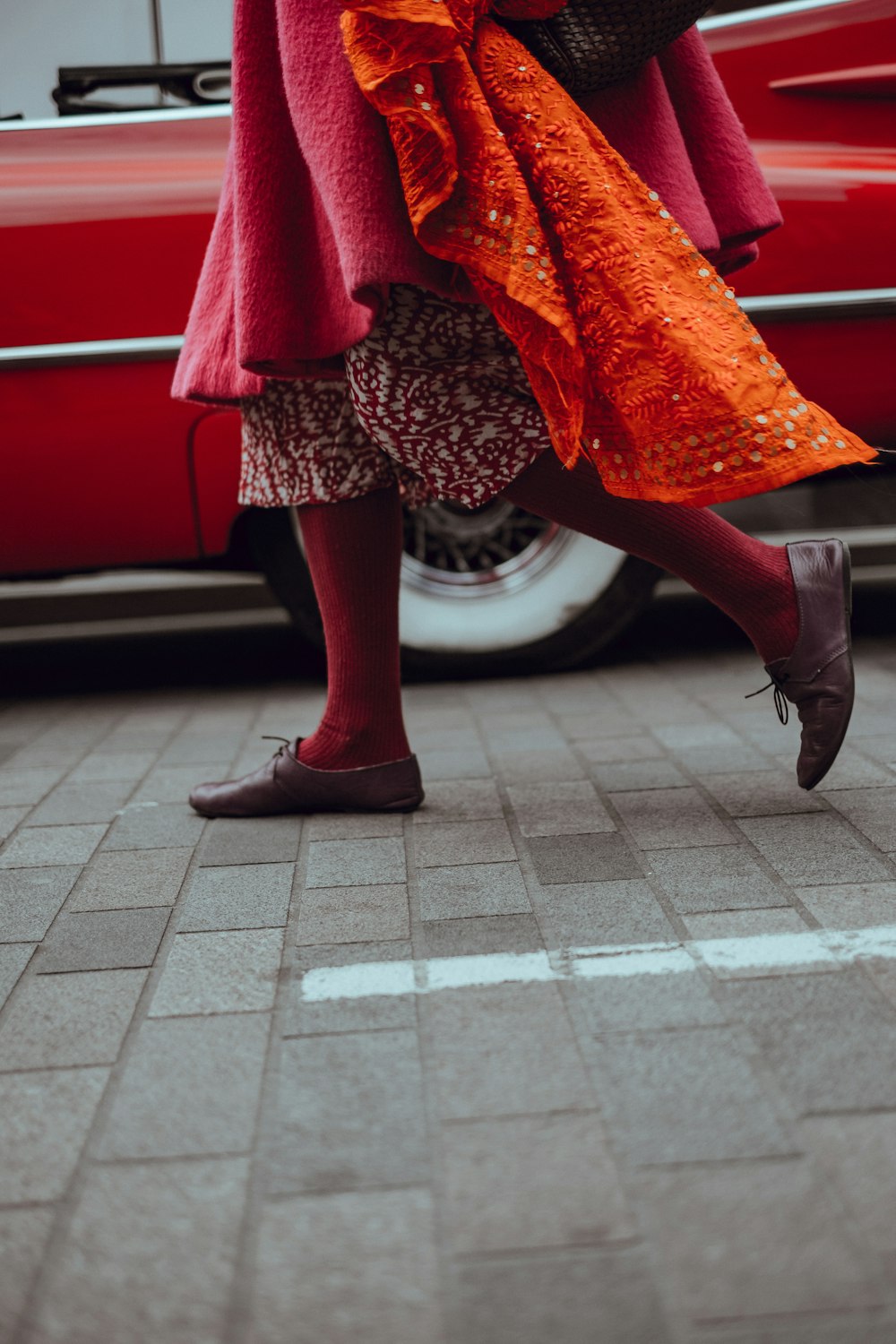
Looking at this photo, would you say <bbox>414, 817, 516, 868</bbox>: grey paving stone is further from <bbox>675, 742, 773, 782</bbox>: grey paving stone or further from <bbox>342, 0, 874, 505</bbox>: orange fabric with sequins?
<bbox>342, 0, 874, 505</bbox>: orange fabric with sequins

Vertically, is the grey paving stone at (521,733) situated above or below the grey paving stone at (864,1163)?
below

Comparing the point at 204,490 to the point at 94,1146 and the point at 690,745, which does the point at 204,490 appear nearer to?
the point at 690,745

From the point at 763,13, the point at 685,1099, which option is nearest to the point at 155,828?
the point at 685,1099

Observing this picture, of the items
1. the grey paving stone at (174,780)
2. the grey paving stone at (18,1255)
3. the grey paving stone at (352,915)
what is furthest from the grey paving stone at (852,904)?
the grey paving stone at (174,780)

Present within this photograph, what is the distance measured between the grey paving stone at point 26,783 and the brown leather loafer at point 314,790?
1.42 ft

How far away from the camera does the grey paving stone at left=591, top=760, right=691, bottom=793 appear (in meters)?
2.31

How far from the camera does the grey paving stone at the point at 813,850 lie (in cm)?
177

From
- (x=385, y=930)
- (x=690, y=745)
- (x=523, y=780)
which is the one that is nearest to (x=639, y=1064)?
(x=385, y=930)

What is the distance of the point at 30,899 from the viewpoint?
6.19ft

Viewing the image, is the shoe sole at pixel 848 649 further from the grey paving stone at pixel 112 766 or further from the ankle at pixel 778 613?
the grey paving stone at pixel 112 766

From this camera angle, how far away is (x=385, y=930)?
1.67 m

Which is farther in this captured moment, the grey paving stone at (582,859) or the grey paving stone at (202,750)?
the grey paving stone at (202,750)

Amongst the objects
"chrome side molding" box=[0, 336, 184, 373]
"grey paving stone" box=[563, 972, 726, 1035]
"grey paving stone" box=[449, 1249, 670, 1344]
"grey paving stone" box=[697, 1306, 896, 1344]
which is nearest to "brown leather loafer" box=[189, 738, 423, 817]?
"grey paving stone" box=[563, 972, 726, 1035]

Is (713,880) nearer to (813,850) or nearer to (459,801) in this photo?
(813,850)
